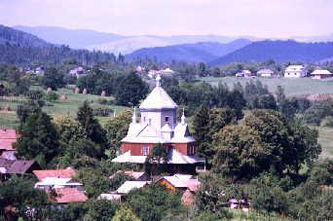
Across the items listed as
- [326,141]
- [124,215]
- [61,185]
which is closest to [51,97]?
[326,141]

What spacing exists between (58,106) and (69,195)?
4554 centimetres

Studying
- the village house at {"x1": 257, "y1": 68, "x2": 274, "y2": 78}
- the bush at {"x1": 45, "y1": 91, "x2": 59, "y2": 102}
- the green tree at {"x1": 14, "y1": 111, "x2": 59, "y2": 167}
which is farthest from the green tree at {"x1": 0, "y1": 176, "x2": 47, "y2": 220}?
the village house at {"x1": 257, "y1": 68, "x2": 274, "y2": 78}

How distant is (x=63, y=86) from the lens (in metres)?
123

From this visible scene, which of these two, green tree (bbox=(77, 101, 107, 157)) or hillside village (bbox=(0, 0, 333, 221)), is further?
green tree (bbox=(77, 101, 107, 157))

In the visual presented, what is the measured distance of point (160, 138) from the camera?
201 ft

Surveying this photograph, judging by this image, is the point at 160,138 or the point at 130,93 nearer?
the point at 160,138

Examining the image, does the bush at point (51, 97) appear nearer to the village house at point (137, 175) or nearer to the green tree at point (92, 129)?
the green tree at point (92, 129)

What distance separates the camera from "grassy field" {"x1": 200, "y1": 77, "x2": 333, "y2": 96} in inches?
5797

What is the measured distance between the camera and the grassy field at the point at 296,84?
14725 cm

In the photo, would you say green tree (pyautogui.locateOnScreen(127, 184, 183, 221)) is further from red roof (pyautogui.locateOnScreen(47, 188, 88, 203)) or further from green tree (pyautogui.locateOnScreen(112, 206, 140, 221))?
red roof (pyautogui.locateOnScreen(47, 188, 88, 203))

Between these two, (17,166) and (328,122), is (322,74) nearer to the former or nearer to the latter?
(328,122)

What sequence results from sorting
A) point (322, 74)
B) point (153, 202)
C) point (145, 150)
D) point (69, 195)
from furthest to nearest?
point (322, 74), point (145, 150), point (69, 195), point (153, 202)

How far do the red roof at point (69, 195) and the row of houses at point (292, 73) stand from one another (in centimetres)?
12173

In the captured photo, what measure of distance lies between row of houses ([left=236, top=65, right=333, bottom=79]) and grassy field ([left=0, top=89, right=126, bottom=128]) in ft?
219
